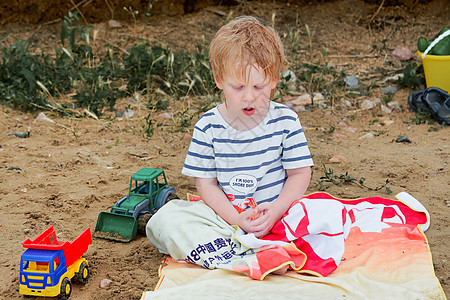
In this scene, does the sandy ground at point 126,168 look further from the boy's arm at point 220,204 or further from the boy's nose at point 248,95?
the boy's nose at point 248,95

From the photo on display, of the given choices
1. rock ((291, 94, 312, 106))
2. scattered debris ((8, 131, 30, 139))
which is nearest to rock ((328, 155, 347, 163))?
rock ((291, 94, 312, 106))

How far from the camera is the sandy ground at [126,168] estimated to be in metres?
2.70

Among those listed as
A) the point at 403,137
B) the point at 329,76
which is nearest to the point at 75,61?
the point at 329,76

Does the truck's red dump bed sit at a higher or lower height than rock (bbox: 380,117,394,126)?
higher

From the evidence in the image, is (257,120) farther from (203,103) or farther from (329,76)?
(329,76)

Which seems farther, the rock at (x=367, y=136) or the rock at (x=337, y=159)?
the rock at (x=367, y=136)

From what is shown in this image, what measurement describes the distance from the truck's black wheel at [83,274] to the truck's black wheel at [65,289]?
A: 0.08 meters

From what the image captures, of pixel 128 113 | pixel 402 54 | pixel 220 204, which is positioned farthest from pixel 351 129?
pixel 220 204

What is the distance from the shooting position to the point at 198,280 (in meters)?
2.43

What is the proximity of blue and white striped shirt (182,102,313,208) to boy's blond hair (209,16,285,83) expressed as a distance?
291 mm

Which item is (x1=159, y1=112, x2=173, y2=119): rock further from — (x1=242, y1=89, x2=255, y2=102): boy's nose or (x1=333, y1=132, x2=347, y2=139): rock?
(x1=242, y1=89, x2=255, y2=102): boy's nose

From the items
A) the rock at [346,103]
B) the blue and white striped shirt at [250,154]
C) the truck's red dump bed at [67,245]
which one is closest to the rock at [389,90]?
the rock at [346,103]

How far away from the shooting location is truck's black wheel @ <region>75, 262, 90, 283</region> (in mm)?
2418

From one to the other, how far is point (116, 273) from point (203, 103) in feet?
9.10
